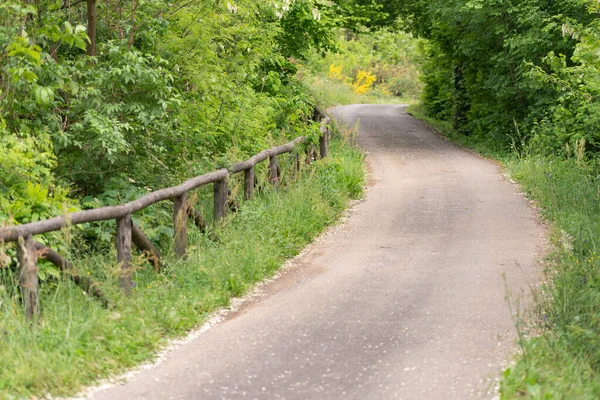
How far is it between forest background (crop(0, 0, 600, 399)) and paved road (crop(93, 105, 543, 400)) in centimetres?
44

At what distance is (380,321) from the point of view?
305 inches

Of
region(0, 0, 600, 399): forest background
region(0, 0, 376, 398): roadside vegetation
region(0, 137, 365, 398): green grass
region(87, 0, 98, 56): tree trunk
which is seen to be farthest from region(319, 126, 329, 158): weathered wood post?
region(87, 0, 98, 56): tree trunk

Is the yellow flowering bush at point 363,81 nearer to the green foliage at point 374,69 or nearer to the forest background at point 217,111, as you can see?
the green foliage at point 374,69

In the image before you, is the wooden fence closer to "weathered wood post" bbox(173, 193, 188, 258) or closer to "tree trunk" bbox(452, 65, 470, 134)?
"weathered wood post" bbox(173, 193, 188, 258)

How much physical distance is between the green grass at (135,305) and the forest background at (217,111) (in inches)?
3.1

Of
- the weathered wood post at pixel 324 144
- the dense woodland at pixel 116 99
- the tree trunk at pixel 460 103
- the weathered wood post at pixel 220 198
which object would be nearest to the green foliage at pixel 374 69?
the tree trunk at pixel 460 103

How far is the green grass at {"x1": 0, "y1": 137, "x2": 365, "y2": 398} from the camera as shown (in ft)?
19.1

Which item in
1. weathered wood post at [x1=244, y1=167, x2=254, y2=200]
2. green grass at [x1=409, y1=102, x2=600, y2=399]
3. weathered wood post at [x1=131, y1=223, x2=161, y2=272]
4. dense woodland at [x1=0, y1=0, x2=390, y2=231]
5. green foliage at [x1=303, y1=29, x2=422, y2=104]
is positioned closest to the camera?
green grass at [x1=409, y1=102, x2=600, y2=399]

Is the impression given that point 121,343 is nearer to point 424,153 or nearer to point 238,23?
point 238,23

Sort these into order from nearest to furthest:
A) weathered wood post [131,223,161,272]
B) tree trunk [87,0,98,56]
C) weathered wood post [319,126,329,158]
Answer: weathered wood post [131,223,161,272] < tree trunk [87,0,98,56] < weathered wood post [319,126,329,158]

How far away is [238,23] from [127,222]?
26.7ft

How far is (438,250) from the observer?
11008 mm

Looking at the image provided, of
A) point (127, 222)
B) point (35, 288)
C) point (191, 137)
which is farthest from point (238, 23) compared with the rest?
point (35, 288)

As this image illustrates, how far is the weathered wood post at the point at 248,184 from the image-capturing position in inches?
441
